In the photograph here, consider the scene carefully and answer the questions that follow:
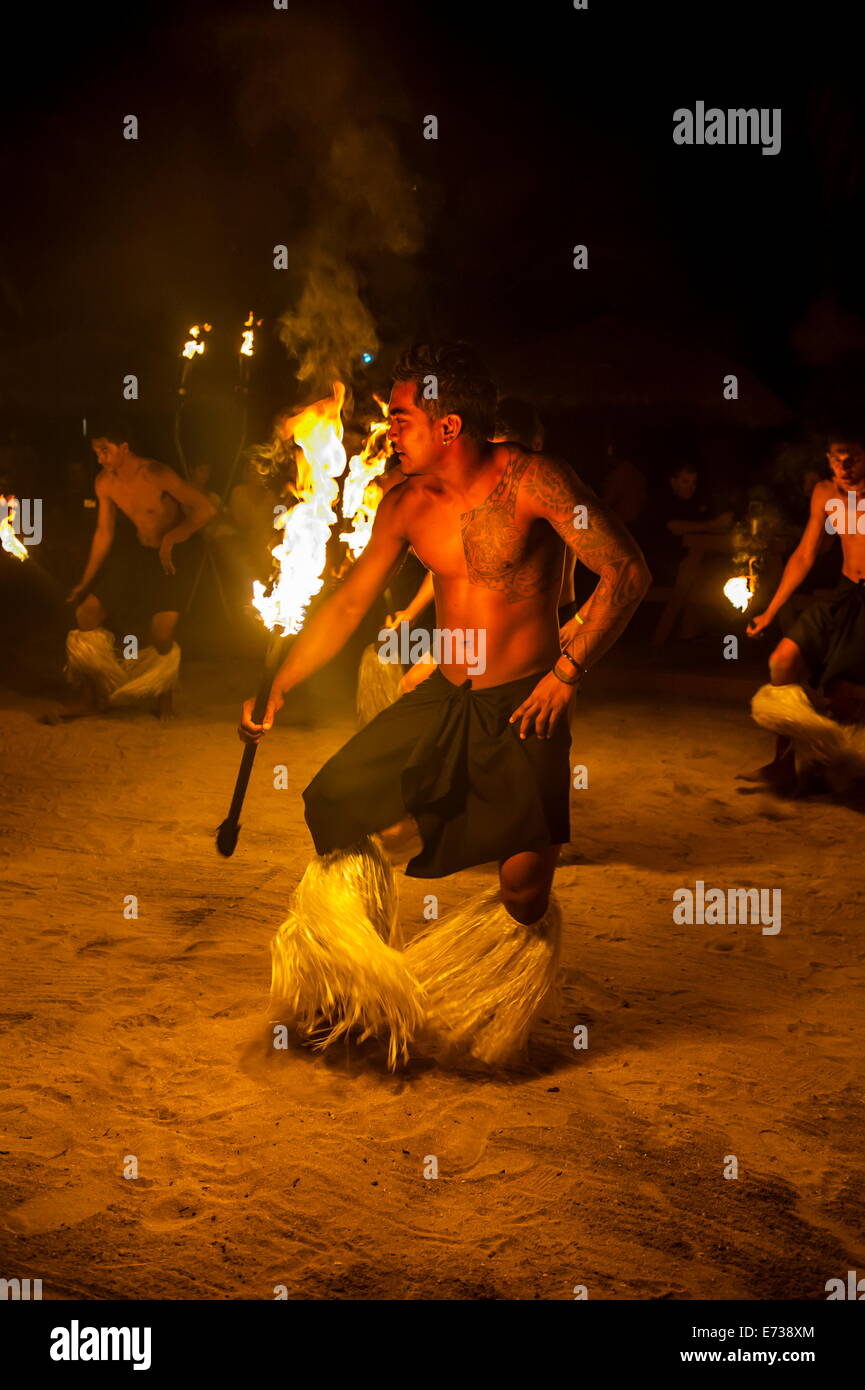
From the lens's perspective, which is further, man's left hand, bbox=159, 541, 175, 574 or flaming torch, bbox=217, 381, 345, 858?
man's left hand, bbox=159, 541, 175, 574

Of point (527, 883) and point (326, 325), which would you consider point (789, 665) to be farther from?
point (527, 883)

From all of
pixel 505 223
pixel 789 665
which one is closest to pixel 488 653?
pixel 789 665

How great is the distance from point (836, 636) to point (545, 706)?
357cm

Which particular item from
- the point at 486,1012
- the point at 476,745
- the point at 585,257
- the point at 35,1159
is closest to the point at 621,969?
the point at 486,1012

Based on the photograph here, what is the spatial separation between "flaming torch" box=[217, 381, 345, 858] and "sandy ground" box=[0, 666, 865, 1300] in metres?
0.71

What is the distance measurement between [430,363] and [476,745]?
3.58 ft

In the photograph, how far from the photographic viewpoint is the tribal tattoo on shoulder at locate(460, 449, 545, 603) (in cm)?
330

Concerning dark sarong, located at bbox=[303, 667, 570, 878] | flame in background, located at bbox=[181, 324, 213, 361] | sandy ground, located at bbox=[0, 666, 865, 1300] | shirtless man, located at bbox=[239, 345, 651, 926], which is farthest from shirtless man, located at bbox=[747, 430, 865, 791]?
flame in background, located at bbox=[181, 324, 213, 361]

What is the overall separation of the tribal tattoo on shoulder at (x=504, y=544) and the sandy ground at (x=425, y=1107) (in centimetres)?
139

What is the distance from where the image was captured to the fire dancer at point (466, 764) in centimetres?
324

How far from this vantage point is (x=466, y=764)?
334 centimetres

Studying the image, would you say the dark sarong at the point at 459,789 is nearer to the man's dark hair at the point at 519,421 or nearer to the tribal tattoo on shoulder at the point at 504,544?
the tribal tattoo on shoulder at the point at 504,544

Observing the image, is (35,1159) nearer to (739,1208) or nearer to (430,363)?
(739,1208)

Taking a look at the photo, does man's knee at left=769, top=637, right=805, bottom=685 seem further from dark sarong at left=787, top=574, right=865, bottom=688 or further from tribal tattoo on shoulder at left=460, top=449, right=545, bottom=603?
tribal tattoo on shoulder at left=460, top=449, right=545, bottom=603
